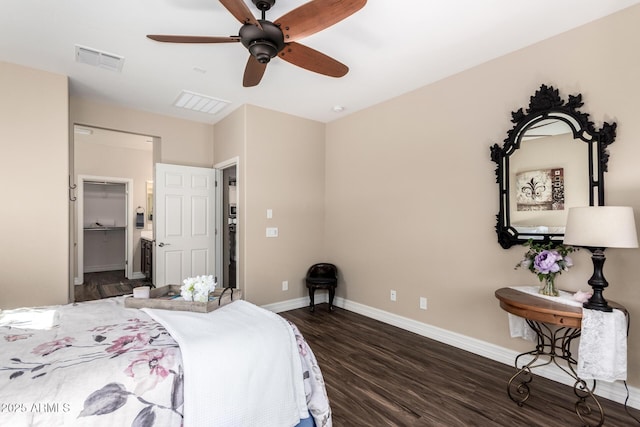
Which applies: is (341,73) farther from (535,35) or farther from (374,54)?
(535,35)

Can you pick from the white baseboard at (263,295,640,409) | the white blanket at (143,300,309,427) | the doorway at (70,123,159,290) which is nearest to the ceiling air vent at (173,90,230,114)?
the doorway at (70,123,159,290)

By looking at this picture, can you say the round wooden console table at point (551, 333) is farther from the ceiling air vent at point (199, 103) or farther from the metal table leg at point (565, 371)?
the ceiling air vent at point (199, 103)

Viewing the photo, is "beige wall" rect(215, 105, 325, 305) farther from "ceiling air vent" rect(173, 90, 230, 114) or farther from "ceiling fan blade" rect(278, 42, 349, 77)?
"ceiling fan blade" rect(278, 42, 349, 77)

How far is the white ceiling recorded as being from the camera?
2.18 meters

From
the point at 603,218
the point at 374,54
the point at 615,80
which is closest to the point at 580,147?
the point at 615,80

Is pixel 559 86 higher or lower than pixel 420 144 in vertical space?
higher

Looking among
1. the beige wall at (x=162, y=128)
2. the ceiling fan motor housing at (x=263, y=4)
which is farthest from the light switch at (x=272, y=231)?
the ceiling fan motor housing at (x=263, y=4)

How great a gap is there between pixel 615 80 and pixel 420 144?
63.1 inches

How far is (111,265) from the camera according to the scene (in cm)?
713

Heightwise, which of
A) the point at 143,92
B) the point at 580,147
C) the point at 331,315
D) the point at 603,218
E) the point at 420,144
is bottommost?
the point at 331,315

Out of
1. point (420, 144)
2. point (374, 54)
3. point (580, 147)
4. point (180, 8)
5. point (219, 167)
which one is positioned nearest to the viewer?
point (180, 8)

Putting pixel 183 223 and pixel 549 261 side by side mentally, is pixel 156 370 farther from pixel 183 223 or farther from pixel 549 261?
pixel 183 223

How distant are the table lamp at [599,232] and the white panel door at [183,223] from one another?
13.8ft

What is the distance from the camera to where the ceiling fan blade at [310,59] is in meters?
2.13
